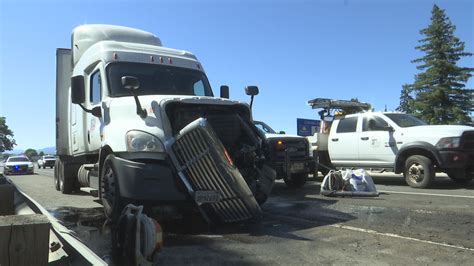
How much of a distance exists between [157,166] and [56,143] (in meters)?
7.09

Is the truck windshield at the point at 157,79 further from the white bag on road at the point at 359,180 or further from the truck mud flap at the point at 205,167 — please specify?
the white bag on road at the point at 359,180

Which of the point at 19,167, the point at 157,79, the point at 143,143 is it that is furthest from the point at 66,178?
the point at 19,167

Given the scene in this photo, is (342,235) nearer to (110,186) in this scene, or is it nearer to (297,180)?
(110,186)

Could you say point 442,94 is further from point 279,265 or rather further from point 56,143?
point 279,265

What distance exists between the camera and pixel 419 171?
1189cm

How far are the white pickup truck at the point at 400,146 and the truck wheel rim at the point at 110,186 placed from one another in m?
7.79

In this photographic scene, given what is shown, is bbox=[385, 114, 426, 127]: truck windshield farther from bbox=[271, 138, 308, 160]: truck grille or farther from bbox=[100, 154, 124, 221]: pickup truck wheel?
bbox=[100, 154, 124, 221]: pickup truck wheel

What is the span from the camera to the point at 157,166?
6613 millimetres

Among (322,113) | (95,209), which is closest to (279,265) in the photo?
(95,209)

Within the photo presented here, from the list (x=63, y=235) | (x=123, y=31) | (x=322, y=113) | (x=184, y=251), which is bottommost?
(x=184, y=251)

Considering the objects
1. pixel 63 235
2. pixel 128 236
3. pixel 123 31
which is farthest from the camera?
pixel 123 31

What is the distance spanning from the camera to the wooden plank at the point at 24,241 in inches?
145

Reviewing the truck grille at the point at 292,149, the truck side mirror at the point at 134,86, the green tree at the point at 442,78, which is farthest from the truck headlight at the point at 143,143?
the green tree at the point at 442,78

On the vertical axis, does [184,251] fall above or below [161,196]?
below
